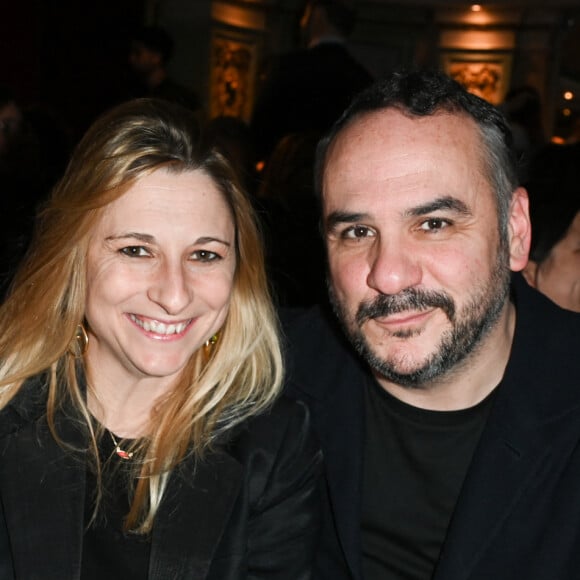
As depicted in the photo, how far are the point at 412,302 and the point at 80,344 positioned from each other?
77cm

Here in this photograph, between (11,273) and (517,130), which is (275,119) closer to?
(517,130)

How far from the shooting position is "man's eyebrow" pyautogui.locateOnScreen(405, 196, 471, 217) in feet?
6.34

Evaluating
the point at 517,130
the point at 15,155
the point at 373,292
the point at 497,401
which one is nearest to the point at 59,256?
the point at 373,292

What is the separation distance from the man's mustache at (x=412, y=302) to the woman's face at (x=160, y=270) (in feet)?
1.14

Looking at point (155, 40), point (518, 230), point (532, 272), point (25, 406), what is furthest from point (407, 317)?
point (155, 40)

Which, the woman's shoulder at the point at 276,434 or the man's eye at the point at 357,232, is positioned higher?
the man's eye at the point at 357,232

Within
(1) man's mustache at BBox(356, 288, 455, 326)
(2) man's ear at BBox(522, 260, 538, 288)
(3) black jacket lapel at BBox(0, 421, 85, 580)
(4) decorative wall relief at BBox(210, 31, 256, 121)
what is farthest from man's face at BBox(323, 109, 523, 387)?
(4) decorative wall relief at BBox(210, 31, 256, 121)

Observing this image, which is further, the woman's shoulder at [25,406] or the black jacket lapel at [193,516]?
the woman's shoulder at [25,406]

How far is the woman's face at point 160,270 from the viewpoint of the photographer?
195 cm

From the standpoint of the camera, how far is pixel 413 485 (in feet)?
6.70

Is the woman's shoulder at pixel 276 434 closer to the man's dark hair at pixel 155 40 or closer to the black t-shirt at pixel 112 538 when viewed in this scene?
the black t-shirt at pixel 112 538

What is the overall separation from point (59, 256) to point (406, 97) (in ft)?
2.74

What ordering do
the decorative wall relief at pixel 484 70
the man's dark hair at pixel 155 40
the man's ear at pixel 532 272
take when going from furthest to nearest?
the decorative wall relief at pixel 484 70, the man's dark hair at pixel 155 40, the man's ear at pixel 532 272

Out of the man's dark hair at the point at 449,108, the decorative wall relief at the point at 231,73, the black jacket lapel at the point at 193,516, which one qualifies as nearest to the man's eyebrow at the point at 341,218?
the man's dark hair at the point at 449,108
